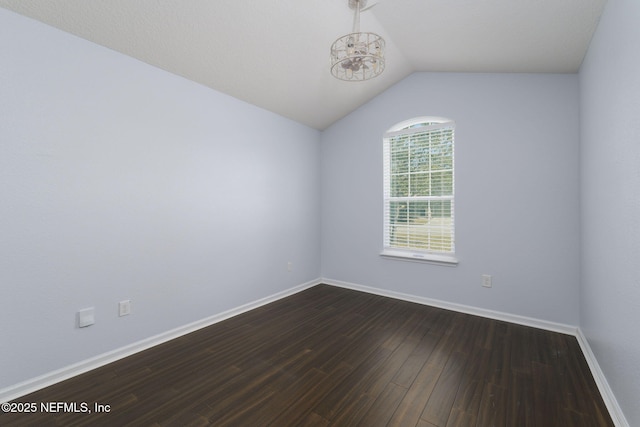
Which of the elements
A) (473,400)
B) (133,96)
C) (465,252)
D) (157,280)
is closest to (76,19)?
(133,96)

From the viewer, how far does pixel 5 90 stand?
1718 millimetres

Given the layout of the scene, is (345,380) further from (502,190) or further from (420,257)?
(502,190)

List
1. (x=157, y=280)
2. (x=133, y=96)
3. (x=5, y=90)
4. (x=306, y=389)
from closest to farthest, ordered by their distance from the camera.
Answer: (x=5, y=90), (x=306, y=389), (x=133, y=96), (x=157, y=280)

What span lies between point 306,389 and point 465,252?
7.79ft

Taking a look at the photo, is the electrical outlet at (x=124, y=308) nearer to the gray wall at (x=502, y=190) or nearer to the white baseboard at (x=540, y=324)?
the white baseboard at (x=540, y=324)

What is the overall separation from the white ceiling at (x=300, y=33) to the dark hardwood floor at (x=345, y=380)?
98.8 inches

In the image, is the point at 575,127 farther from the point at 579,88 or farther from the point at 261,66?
the point at 261,66

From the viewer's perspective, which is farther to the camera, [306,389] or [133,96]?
[133,96]

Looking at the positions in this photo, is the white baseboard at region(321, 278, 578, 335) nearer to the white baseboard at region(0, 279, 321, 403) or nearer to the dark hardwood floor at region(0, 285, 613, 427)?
the dark hardwood floor at region(0, 285, 613, 427)

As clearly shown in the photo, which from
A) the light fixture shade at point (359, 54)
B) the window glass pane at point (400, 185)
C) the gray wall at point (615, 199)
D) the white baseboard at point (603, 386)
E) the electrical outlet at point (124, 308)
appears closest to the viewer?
the gray wall at point (615, 199)

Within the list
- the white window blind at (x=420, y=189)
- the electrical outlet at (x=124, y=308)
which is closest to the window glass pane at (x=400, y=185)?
the white window blind at (x=420, y=189)

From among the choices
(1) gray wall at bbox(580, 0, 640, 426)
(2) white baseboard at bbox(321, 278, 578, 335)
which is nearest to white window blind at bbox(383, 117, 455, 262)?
(2) white baseboard at bbox(321, 278, 578, 335)

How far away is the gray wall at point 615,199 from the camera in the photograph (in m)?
1.38

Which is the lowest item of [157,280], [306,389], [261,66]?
[306,389]
